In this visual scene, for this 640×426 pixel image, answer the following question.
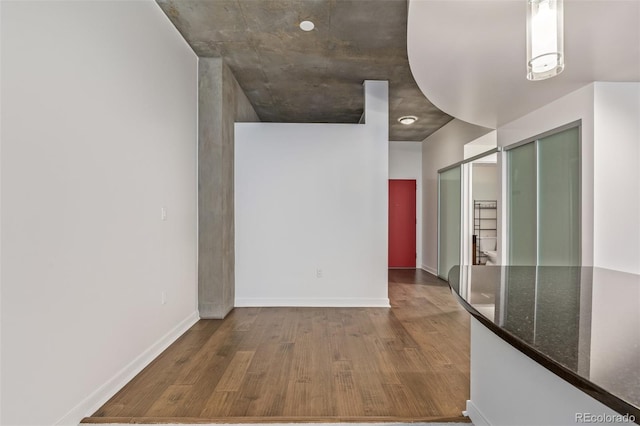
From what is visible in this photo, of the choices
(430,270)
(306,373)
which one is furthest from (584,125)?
(430,270)

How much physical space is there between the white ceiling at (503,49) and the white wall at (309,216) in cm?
139

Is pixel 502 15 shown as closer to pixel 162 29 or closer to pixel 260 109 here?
pixel 162 29

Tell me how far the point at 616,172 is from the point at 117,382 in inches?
158

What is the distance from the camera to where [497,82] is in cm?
295

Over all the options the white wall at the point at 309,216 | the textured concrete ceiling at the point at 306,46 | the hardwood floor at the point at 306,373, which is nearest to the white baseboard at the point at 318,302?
the white wall at the point at 309,216

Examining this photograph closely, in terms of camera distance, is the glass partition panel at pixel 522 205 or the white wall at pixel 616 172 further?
the glass partition panel at pixel 522 205

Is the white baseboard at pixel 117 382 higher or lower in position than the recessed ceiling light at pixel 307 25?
lower

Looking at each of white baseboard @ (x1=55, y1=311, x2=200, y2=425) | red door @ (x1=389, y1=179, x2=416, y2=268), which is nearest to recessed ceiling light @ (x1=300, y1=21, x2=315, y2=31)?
white baseboard @ (x1=55, y1=311, x2=200, y2=425)

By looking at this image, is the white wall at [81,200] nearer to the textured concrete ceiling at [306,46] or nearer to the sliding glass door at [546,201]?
the textured concrete ceiling at [306,46]

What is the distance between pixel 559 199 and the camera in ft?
11.0

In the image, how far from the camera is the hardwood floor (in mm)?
2031

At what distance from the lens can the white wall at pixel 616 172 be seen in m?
2.88

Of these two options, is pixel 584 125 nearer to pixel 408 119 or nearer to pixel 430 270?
pixel 408 119

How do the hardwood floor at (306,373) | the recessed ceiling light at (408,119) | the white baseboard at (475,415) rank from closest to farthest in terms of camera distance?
the white baseboard at (475,415), the hardwood floor at (306,373), the recessed ceiling light at (408,119)
